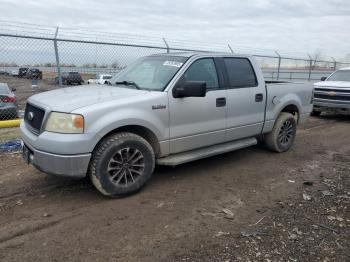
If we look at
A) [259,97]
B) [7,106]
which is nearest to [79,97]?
[259,97]

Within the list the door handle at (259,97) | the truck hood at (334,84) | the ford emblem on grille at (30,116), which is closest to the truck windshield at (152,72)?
the ford emblem on grille at (30,116)

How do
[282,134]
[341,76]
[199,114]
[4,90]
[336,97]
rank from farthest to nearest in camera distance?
[341,76], [336,97], [4,90], [282,134], [199,114]

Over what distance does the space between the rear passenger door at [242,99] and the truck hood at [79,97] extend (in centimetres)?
162

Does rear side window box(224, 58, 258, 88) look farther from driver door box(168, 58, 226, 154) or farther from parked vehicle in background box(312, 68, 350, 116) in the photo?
parked vehicle in background box(312, 68, 350, 116)

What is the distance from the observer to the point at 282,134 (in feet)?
23.2

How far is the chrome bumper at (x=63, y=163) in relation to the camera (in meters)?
4.12

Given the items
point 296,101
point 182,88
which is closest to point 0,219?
point 182,88

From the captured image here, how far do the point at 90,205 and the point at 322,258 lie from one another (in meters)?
2.69

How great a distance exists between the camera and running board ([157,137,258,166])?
16.7ft

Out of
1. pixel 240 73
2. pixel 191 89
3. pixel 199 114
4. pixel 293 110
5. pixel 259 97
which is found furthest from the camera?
pixel 293 110

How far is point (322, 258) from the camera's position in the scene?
3422 mm

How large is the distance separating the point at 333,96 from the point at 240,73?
21.6 ft

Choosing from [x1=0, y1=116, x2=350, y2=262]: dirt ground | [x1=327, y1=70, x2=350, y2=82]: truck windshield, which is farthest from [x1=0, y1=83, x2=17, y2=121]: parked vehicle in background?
[x1=327, y1=70, x2=350, y2=82]: truck windshield

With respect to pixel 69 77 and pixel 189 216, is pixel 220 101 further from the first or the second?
pixel 69 77
